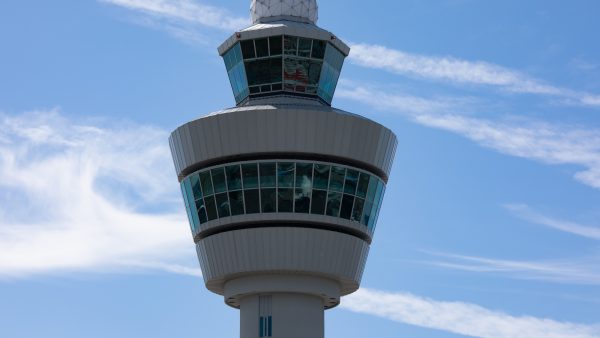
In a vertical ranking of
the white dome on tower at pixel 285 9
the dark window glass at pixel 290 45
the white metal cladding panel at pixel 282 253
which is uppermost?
the white dome on tower at pixel 285 9

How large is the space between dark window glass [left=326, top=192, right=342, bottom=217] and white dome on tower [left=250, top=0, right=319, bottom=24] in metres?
13.5

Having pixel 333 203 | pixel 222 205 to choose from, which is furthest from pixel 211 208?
pixel 333 203

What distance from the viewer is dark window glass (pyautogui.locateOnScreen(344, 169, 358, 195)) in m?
75.4

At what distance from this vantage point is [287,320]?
74.6m

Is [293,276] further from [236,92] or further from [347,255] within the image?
[236,92]

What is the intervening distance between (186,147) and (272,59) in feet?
26.6

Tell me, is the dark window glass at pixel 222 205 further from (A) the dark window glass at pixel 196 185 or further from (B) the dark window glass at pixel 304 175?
(B) the dark window glass at pixel 304 175

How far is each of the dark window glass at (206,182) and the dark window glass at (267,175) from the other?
11.5 feet


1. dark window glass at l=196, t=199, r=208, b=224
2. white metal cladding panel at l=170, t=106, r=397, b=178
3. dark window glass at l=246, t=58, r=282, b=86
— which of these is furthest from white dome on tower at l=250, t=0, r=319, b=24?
dark window glass at l=196, t=199, r=208, b=224

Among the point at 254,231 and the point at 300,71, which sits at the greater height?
the point at 300,71

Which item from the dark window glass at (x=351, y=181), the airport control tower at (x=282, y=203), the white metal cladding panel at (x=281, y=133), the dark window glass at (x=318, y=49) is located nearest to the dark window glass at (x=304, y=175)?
the airport control tower at (x=282, y=203)

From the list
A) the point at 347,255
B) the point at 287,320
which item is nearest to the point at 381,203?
the point at 347,255

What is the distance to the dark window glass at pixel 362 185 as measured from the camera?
7594 centimetres

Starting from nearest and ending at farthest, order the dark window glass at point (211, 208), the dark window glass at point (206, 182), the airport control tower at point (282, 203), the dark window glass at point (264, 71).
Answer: the airport control tower at point (282, 203) < the dark window glass at point (211, 208) < the dark window glass at point (206, 182) < the dark window glass at point (264, 71)
